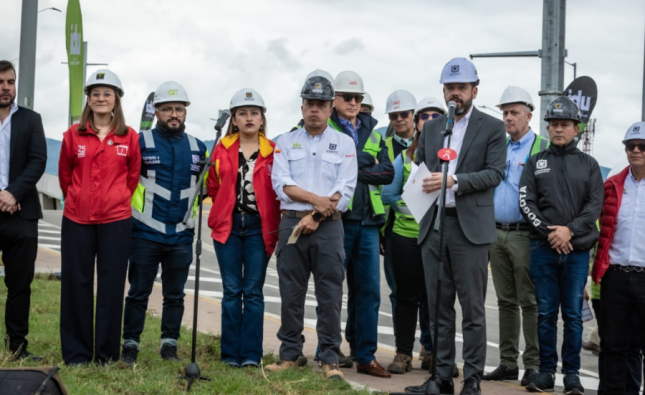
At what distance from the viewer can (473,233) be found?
6555mm

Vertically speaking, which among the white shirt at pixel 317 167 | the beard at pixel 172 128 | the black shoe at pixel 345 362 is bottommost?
the black shoe at pixel 345 362

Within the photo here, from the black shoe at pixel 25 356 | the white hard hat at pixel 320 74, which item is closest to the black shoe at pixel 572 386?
the white hard hat at pixel 320 74

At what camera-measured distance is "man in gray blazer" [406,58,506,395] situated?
6.55 m

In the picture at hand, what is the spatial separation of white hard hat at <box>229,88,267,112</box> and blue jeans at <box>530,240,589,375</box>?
2746 mm

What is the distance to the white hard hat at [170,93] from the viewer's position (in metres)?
7.51

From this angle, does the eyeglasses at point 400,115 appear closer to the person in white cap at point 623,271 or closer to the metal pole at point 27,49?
the person in white cap at point 623,271

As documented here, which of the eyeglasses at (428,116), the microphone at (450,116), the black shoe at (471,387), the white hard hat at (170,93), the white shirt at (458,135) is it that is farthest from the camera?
the eyeglasses at (428,116)

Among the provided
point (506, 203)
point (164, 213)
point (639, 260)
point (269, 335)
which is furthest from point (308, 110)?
point (269, 335)

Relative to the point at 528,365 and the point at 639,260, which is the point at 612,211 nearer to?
the point at 639,260

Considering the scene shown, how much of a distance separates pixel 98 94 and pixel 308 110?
1743 millimetres

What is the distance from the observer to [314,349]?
9.16 m

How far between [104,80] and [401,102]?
290cm

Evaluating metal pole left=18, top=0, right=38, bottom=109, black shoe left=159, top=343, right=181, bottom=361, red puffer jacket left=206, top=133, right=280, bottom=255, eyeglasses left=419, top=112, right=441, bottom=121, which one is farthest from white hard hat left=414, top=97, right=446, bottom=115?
metal pole left=18, top=0, right=38, bottom=109

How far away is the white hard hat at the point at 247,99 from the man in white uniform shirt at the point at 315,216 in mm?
476
